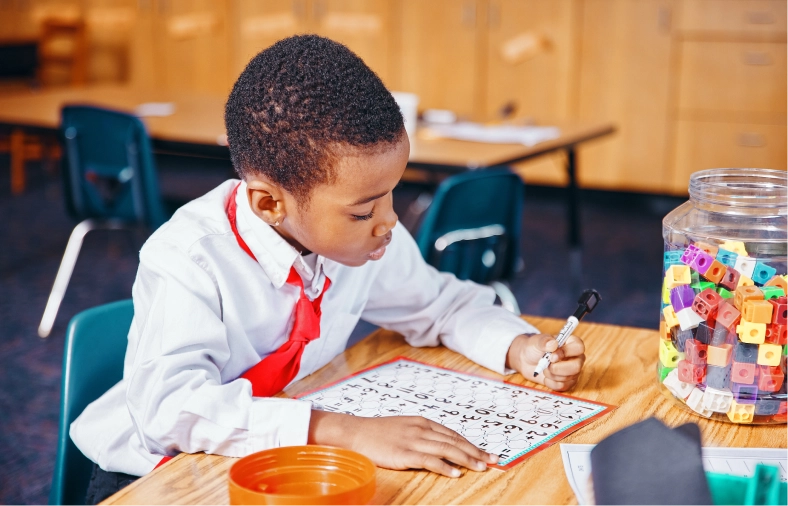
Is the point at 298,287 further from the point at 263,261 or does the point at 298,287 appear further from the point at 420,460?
the point at 420,460

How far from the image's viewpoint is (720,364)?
0.91 meters

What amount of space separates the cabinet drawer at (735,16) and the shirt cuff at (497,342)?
3860 millimetres

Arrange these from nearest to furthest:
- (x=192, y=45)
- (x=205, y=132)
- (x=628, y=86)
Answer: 1. (x=205, y=132)
2. (x=628, y=86)
3. (x=192, y=45)

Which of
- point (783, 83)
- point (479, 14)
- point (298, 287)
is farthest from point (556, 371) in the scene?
point (479, 14)

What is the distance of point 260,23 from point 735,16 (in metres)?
2.92

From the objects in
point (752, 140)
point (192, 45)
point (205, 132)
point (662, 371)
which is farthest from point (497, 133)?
point (192, 45)

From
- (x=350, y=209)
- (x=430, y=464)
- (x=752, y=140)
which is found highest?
(x=350, y=209)

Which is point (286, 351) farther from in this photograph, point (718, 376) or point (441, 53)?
point (441, 53)

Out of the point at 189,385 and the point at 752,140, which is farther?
the point at 752,140

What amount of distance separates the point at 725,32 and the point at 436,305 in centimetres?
387

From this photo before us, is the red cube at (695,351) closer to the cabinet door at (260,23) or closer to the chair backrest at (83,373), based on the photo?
the chair backrest at (83,373)

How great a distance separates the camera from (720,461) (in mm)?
845

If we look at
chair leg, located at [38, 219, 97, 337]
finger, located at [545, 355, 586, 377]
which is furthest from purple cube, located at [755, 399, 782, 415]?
chair leg, located at [38, 219, 97, 337]

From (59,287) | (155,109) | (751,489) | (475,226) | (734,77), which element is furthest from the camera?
(734,77)
